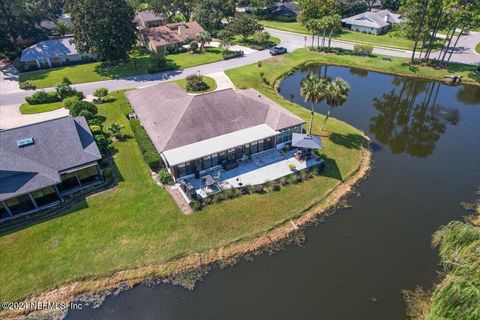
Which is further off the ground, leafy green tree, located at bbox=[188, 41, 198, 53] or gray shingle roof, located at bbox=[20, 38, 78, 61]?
gray shingle roof, located at bbox=[20, 38, 78, 61]

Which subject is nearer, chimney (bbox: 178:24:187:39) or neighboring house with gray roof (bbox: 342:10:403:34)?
chimney (bbox: 178:24:187:39)

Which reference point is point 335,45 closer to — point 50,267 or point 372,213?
point 372,213

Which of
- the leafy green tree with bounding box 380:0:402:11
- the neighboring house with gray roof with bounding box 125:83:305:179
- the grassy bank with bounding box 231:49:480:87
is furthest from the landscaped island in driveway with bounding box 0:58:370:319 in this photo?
the leafy green tree with bounding box 380:0:402:11

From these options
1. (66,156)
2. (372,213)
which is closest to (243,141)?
(372,213)

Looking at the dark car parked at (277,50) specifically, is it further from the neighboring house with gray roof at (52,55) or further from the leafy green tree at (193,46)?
the neighboring house with gray roof at (52,55)

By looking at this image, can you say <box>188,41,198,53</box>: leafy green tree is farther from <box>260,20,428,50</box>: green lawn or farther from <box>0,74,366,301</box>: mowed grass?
<box>0,74,366,301</box>: mowed grass

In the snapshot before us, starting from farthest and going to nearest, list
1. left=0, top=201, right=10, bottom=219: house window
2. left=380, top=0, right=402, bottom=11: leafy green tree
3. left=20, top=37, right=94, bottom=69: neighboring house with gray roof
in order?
left=380, top=0, right=402, bottom=11: leafy green tree → left=20, top=37, right=94, bottom=69: neighboring house with gray roof → left=0, top=201, right=10, bottom=219: house window

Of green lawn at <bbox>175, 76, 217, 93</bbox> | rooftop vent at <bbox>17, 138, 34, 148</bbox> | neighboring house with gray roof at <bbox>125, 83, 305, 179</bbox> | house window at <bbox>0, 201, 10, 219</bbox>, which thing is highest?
rooftop vent at <bbox>17, 138, 34, 148</bbox>
